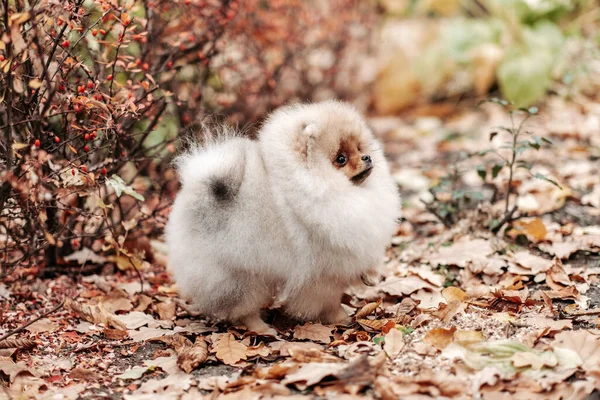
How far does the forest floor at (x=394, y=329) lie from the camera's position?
96.2 inches

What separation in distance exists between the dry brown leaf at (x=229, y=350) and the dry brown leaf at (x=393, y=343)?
0.61m

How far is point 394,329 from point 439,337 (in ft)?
0.66

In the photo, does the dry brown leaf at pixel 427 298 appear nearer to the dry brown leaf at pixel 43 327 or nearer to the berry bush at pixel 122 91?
the berry bush at pixel 122 91

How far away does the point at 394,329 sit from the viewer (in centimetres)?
285

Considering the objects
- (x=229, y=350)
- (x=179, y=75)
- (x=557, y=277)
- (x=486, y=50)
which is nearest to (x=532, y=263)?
(x=557, y=277)

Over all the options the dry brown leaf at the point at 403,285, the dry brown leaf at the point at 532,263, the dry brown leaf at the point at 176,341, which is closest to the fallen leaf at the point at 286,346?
the dry brown leaf at the point at 176,341

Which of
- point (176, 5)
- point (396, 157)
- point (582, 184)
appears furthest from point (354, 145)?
point (396, 157)

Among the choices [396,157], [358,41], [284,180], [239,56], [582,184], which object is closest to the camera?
[284,180]

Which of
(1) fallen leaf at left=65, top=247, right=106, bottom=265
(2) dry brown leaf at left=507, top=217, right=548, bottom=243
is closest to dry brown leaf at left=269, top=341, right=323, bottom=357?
(1) fallen leaf at left=65, top=247, right=106, bottom=265

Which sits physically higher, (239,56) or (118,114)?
(239,56)

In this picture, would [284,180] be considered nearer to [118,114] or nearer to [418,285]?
[118,114]

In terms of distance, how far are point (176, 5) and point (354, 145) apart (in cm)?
169

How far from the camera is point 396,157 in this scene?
626 cm

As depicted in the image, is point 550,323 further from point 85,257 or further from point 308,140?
point 85,257
